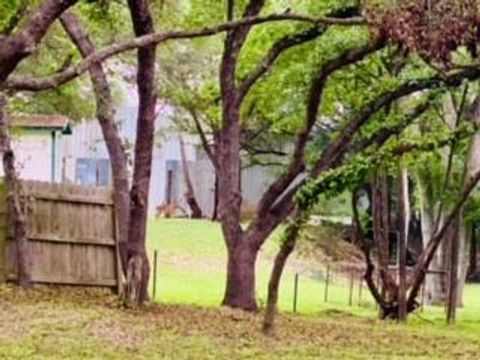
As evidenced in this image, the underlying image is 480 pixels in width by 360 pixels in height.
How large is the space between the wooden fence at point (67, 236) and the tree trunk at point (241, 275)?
1529 millimetres

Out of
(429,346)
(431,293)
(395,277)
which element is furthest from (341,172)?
(431,293)

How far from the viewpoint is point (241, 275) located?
13922 millimetres

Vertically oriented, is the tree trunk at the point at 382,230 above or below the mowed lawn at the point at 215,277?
above

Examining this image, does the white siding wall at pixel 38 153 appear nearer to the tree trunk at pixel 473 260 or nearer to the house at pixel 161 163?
the house at pixel 161 163

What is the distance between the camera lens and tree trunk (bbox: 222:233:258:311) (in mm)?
13883

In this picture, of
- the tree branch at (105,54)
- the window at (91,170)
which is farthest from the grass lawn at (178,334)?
the window at (91,170)

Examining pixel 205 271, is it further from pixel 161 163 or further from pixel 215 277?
pixel 161 163

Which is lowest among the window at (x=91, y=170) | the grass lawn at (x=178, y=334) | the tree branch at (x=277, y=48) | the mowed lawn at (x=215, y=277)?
the mowed lawn at (x=215, y=277)

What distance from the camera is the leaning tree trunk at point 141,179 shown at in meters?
11.9

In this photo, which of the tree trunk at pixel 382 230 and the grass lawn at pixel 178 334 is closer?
the grass lawn at pixel 178 334

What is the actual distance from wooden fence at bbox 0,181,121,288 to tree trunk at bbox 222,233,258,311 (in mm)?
1529

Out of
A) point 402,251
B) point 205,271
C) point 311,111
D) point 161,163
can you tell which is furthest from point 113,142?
point 161,163

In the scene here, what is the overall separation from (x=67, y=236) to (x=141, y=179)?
2236 mm

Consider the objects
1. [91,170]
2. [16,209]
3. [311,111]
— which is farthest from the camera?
[91,170]
